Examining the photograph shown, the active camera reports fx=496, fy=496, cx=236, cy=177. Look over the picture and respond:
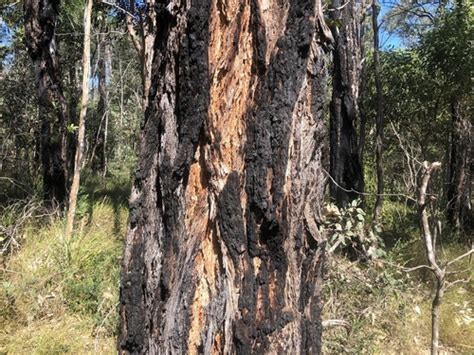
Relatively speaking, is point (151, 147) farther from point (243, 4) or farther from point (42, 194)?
point (42, 194)

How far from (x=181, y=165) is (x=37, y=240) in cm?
366

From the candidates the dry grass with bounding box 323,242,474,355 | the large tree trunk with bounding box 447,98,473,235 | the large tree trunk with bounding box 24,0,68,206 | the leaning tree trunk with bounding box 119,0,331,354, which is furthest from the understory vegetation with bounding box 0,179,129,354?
the large tree trunk with bounding box 447,98,473,235

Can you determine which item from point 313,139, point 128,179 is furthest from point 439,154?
point 313,139

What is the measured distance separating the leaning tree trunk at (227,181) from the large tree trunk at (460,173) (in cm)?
743

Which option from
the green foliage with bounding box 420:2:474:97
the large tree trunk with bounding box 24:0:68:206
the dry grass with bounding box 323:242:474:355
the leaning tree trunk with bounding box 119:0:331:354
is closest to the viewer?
the leaning tree trunk with bounding box 119:0:331:354

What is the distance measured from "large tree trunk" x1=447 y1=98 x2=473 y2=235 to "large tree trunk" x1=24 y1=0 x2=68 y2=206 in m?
6.17

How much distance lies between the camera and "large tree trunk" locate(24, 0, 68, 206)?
6172 mm

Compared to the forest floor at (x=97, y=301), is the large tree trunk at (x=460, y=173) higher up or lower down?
higher up

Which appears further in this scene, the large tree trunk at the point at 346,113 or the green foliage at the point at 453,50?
the green foliage at the point at 453,50

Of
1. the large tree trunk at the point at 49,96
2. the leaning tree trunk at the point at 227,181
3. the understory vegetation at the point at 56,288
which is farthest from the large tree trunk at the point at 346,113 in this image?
the leaning tree trunk at the point at 227,181

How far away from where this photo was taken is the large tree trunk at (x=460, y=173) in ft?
27.6

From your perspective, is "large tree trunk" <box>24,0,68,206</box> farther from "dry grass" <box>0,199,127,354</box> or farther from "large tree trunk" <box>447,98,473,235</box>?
"large tree trunk" <box>447,98,473,235</box>

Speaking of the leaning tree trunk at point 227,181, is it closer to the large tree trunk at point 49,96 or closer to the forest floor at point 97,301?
the forest floor at point 97,301

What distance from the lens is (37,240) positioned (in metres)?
4.80
